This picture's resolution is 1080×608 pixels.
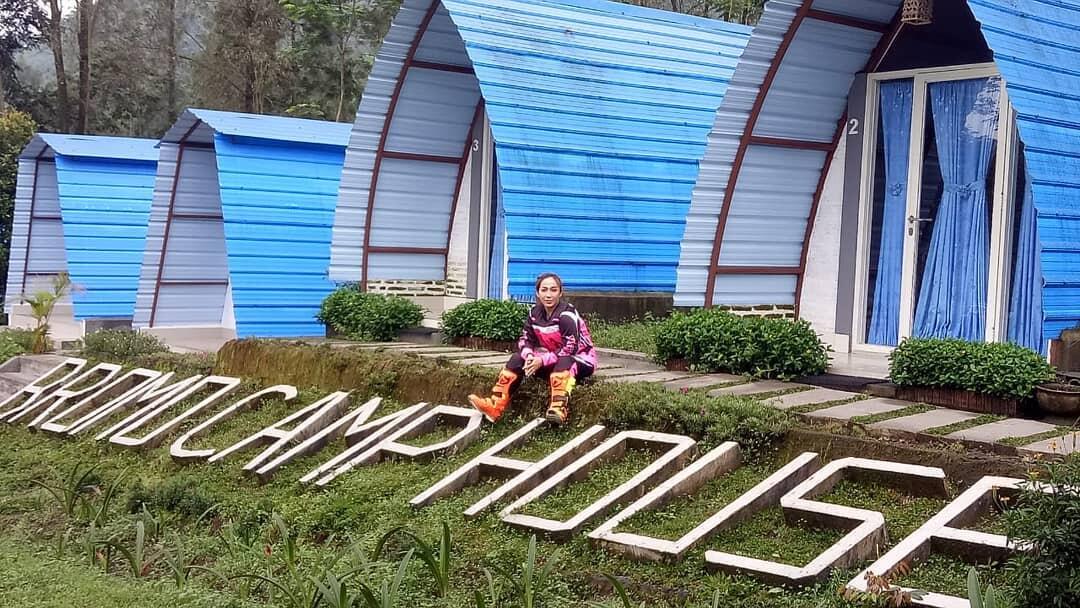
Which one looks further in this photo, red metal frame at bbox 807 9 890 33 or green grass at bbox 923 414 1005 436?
red metal frame at bbox 807 9 890 33

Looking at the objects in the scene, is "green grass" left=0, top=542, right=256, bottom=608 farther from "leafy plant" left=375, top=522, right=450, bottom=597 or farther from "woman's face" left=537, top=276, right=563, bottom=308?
"woman's face" left=537, top=276, right=563, bottom=308

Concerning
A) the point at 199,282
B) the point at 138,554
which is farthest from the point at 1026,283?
the point at 199,282

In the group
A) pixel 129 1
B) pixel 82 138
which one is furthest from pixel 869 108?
pixel 129 1

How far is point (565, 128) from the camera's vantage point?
11742 mm

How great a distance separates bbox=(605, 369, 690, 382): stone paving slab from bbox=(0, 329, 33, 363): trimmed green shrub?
8.79 m

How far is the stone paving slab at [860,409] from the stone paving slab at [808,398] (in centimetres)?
16

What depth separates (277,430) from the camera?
27.1 feet

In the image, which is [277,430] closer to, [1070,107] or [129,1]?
[1070,107]

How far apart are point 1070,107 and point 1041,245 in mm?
1088

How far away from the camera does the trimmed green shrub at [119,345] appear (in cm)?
1237

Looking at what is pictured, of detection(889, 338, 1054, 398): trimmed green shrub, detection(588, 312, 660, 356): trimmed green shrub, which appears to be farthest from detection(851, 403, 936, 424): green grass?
detection(588, 312, 660, 356): trimmed green shrub

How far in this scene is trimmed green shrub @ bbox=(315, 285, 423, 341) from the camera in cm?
1186

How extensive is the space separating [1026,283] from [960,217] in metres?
0.74

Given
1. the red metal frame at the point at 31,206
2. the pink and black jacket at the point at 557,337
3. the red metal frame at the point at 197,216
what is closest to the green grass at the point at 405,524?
the pink and black jacket at the point at 557,337
